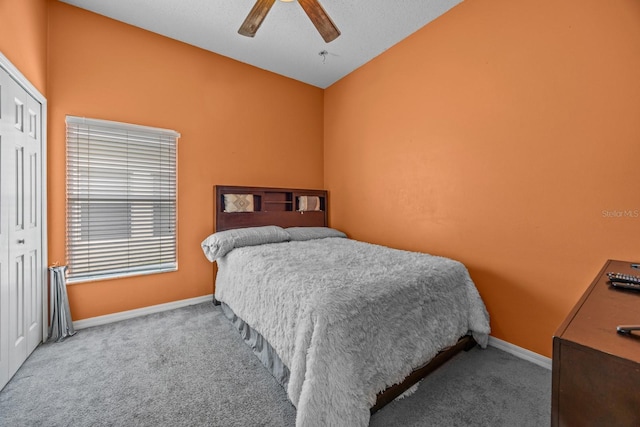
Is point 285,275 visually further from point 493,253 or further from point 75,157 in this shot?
point 75,157

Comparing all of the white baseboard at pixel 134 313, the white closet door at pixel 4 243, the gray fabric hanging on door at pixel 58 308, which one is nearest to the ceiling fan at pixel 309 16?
the white closet door at pixel 4 243

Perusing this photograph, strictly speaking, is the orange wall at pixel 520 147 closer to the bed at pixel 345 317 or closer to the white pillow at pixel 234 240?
the bed at pixel 345 317

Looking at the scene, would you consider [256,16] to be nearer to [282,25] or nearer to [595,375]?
[282,25]

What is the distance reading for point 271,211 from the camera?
11.8 feet

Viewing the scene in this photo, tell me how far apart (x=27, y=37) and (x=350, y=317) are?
10.0ft

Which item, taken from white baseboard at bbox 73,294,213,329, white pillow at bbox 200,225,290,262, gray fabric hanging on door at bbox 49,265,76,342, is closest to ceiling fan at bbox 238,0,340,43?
white pillow at bbox 200,225,290,262

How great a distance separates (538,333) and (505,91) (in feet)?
6.27

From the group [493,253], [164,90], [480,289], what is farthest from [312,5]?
[480,289]

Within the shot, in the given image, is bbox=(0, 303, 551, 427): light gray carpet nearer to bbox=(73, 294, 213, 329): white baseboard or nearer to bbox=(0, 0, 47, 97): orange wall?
bbox=(73, 294, 213, 329): white baseboard

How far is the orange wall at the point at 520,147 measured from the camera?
5.54ft

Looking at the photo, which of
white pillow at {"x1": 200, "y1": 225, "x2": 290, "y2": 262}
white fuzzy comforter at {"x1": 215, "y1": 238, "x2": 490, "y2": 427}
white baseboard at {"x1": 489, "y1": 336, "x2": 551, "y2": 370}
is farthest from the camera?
white pillow at {"x1": 200, "y1": 225, "x2": 290, "y2": 262}

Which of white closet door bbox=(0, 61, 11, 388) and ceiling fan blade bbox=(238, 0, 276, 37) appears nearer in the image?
white closet door bbox=(0, 61, 11, 388)

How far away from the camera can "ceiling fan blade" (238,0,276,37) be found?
6.64 ft

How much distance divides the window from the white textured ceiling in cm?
107
